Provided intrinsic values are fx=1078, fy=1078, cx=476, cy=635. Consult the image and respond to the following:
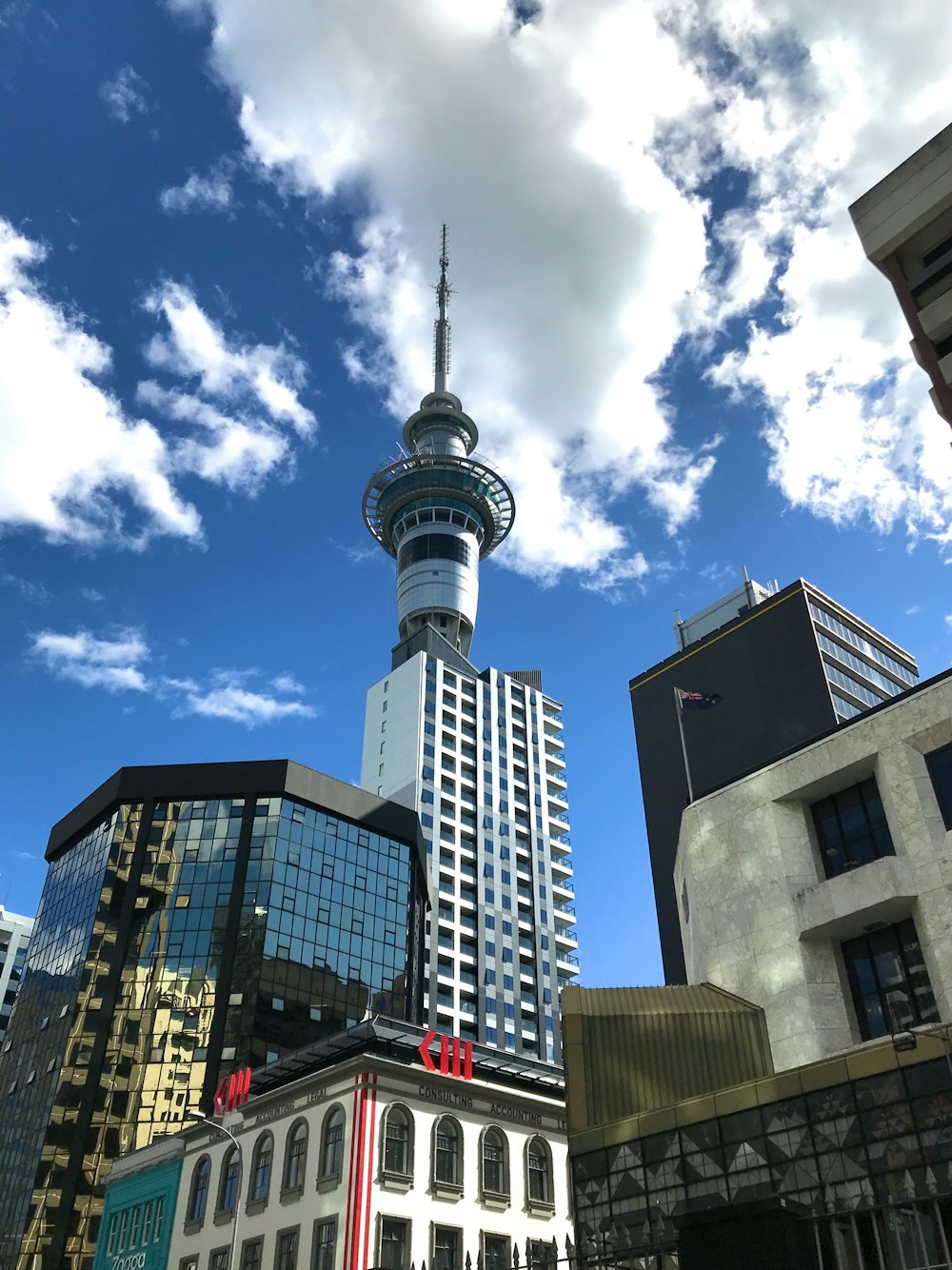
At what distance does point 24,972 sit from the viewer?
309 ft

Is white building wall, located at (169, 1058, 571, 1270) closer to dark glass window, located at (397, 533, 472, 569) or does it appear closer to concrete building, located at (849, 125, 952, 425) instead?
concrete building, located at (849, 125, 952, 425)

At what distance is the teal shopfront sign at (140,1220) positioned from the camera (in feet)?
172

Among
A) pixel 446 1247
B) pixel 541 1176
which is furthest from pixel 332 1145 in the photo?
pixel 541 1176

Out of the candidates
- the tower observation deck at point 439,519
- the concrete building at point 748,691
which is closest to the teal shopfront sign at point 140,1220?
the concrete building at point 748,691

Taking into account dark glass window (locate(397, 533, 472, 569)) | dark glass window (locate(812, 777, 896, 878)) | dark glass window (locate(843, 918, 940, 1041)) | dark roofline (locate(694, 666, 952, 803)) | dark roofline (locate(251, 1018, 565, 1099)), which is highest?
dark glass window (locate(397, 533, 472, 569))

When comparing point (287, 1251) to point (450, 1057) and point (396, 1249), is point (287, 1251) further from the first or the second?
point (450, 1057)

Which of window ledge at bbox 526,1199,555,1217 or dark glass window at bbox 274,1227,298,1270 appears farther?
window ledge at bbox 526,1199,555,1217

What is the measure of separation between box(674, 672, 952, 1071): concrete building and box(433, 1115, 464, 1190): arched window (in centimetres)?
1270

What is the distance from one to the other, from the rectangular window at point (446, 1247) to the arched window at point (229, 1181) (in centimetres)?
1037

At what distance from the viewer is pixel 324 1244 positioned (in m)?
42.0

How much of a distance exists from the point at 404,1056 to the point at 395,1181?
6811 millimetres

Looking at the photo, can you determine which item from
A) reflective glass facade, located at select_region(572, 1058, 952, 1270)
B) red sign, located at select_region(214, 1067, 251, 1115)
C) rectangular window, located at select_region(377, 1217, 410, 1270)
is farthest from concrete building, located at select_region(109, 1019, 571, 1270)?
reflective glass facade, located at select_region(572, 1058, 952, 1270)

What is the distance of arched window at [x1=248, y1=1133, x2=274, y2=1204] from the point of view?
46.8m

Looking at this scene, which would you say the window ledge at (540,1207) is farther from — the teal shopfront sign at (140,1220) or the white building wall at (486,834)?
the white building wall at (486,834)
